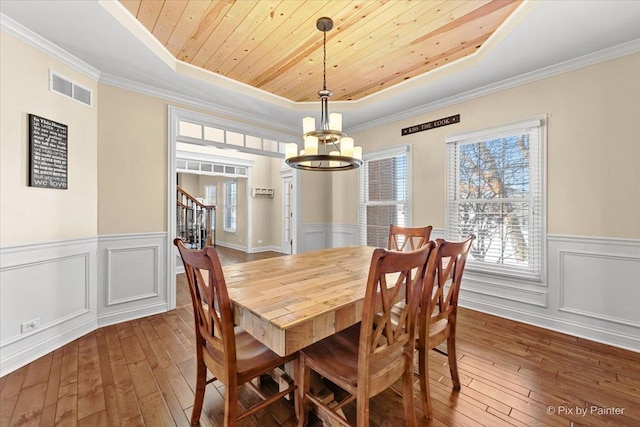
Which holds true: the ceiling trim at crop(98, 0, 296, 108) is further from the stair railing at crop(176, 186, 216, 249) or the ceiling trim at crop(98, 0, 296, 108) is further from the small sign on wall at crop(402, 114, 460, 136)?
the stair railing at crop(176, 186, 216, 249)

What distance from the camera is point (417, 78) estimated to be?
324cm

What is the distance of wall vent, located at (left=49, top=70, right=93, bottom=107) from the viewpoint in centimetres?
241

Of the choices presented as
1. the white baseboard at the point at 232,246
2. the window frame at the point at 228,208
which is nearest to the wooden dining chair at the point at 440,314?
the white baseboard at the point at 232,246

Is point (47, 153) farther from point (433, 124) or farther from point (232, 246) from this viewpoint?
point (232, 246)

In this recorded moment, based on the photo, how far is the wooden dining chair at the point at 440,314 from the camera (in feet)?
5.07

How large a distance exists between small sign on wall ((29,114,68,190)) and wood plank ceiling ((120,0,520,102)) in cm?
121

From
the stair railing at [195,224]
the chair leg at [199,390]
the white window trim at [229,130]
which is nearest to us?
the chair leg at [199,390]

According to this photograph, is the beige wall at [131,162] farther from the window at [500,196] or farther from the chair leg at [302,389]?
the window at [500,196]

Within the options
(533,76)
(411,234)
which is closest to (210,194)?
(411,234)

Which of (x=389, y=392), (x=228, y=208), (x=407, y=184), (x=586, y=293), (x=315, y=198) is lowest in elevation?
A: (x=389, y=392)

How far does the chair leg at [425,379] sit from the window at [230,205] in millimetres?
7291

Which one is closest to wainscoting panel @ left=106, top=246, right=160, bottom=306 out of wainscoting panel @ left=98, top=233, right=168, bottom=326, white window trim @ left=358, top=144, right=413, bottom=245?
wainscoting panel @ left=98, top=233, right=168, bottom=326

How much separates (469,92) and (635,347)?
2911mm

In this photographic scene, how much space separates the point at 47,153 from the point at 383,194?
153 inches
